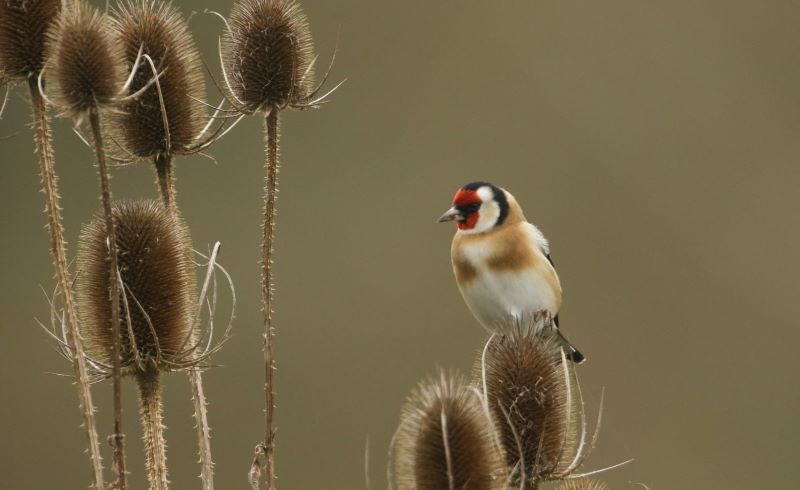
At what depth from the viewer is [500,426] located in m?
3.30

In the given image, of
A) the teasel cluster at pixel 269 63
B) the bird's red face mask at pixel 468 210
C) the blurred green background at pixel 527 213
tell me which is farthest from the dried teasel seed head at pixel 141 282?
the blurred green background at pixel 527 213

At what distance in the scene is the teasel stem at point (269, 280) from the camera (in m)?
2.99

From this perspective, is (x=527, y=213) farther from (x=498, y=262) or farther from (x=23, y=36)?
(x=23, y=36)

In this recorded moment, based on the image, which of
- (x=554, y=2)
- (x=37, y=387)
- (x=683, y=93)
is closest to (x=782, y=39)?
(x=683, y=93)

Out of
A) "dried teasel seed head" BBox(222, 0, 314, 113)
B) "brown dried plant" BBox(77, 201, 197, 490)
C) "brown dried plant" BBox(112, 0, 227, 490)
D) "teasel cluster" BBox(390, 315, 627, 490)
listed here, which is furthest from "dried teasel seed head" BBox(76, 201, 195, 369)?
"teasel cluster" BBox(390, 315, 627, 490)

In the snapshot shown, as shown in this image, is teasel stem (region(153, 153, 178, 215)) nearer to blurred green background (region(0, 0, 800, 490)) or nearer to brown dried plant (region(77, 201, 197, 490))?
brown dried plant (region(77, 201, 197, 490))

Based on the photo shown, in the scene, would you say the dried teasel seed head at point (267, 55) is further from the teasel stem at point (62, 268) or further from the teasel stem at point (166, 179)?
the teasel stem at point (62, 268)

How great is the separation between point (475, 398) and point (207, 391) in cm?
1054

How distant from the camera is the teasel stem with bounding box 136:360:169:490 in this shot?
3.02 m

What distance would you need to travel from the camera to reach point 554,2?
1944 cm

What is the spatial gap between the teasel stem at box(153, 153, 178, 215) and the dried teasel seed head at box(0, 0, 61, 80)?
538mm

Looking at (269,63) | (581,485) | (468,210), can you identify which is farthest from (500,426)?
(468,210)

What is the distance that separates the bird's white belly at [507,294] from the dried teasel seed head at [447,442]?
2025mm

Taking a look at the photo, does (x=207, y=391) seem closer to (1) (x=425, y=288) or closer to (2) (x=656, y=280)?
(1) (x=425, y=288)
